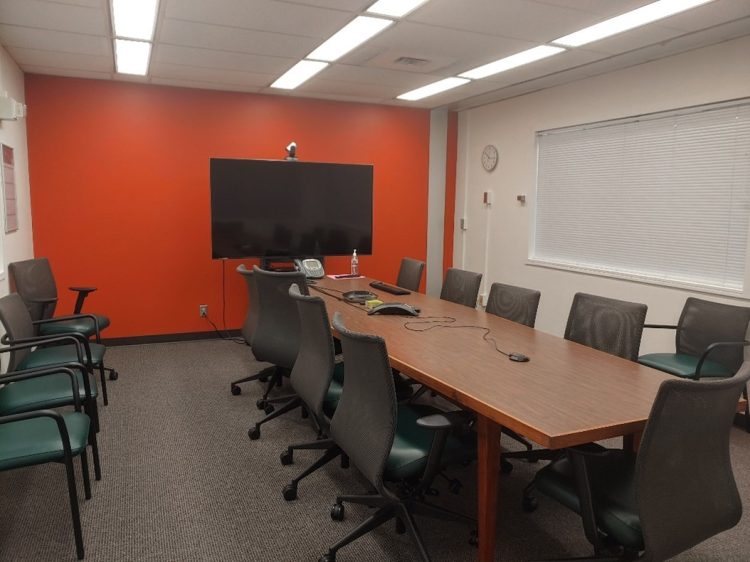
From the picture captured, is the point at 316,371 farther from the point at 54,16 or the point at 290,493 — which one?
the point at 54,16

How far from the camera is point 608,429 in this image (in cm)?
176

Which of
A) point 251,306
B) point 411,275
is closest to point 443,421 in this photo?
point 251,306

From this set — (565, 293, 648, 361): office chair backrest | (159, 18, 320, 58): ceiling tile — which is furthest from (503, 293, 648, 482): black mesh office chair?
(159, 18, 320, 58): ceiling tile

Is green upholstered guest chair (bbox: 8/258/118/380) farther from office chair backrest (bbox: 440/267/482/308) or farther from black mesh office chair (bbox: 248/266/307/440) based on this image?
office chair backrest (bbox: 440/267/482/308)

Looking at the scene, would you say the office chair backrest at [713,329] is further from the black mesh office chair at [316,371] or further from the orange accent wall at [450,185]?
the orange accent wall at [450,185]

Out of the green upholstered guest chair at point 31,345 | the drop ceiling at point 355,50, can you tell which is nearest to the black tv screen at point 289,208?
the drop ceiling at point 355,50

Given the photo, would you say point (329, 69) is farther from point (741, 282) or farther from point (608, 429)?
point (608, 429)

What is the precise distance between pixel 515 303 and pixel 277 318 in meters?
1.47

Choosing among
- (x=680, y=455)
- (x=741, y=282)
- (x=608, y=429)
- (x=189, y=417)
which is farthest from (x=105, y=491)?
(x=741, y=282)

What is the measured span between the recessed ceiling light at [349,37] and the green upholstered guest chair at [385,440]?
2210 mm

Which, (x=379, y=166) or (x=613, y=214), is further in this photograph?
(x=379, y=166)

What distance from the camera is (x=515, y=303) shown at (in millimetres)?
3514

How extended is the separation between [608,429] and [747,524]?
1.36 metres

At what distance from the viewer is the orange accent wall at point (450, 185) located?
266 inches
